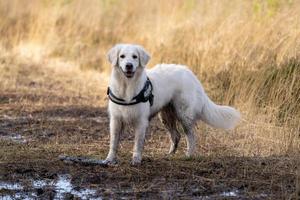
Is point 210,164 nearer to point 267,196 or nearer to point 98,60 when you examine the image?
point 267,196

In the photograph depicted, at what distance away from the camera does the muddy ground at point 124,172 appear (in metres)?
5.80

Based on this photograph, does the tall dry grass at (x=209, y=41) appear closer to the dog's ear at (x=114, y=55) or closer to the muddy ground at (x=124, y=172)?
the muddy ground at (x=124, y=172)

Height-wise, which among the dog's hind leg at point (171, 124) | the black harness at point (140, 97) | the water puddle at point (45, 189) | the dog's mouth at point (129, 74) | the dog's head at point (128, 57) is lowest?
the water puddle at point (45, 189)

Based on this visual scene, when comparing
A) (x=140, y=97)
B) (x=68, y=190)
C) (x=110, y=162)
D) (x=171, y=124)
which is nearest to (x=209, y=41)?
(x=171, y=124)

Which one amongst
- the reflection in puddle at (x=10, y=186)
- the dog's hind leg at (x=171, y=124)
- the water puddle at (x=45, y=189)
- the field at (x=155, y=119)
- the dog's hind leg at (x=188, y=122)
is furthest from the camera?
the dog's hind leg at (x=171, y=124)

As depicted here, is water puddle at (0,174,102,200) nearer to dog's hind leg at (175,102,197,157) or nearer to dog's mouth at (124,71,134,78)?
dog's mouth at (124,71,134,78)

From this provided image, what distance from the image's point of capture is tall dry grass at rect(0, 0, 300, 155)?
28.5 feet

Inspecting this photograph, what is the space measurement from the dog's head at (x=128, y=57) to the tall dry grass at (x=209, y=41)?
1446mm

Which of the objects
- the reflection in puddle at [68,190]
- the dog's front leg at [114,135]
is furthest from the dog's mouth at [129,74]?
the reflection in puddle at [68,190]

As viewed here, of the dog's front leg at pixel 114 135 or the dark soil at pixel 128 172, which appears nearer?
the dark soil at pixel 128 172

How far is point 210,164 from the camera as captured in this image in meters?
6.77

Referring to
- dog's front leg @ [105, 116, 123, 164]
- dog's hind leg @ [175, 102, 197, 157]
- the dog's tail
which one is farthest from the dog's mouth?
the dog's tail

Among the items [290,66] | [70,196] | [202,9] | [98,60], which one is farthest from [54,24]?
[70,196]

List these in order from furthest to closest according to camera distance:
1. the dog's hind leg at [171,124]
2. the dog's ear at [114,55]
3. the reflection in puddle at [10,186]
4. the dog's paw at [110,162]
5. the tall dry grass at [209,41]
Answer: the tall dry grass at [209,41] < the dog's hind leg at [171,124] < the dog's ear at [114,55] < the dog's paw at [110,162] < the reflection in puddle at [10,186]
